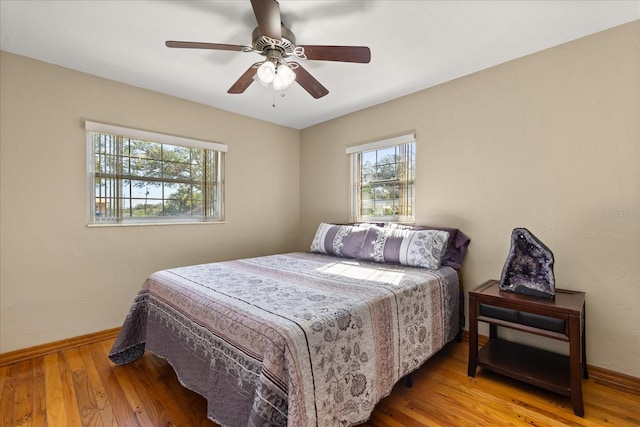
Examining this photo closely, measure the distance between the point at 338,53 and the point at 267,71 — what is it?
0.45 m

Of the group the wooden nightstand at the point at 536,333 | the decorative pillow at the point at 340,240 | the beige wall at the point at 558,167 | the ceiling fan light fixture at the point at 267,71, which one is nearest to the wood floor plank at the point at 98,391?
the decorative pillow at the point at 340,240

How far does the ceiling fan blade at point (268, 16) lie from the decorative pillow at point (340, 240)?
1827mm

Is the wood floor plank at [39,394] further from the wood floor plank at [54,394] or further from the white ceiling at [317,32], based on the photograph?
the white ceiling at [317,32]

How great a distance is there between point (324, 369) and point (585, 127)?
2.35 m

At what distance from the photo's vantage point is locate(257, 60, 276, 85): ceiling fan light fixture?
1773 millimetres

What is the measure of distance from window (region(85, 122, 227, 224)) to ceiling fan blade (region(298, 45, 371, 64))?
6.39 feet

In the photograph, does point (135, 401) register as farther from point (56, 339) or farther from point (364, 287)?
point (364, 287)

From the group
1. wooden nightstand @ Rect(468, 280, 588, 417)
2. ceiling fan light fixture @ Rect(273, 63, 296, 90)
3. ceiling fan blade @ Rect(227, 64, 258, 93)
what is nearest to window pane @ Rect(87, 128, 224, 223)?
ceiling fan blade @ Rect(227, 64, 258, 93)

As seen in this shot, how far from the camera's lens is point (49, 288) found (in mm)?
2395

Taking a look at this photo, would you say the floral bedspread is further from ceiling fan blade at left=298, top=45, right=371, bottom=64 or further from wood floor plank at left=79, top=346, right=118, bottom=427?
ceiling fan blade at left=298, top=45, right=371, bottom=64

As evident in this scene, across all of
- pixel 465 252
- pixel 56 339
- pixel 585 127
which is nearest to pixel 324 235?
pixel 465 252

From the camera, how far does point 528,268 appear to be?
195cm

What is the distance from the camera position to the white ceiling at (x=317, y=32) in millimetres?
1731

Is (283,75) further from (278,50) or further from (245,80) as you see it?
(245,80)
